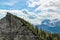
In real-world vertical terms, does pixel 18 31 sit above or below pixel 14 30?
below

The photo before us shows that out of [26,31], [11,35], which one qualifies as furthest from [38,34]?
[11,35]

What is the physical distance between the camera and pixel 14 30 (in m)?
21.0

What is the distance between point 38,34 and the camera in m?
21.2

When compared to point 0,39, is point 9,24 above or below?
above

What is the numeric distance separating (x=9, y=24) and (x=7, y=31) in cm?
91

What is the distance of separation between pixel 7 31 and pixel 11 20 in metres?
1.55

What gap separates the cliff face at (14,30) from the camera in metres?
20.7

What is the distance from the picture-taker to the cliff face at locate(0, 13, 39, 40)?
2066 cm

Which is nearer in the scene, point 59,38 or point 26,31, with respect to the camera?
point 26,31

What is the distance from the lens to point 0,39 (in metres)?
20.8

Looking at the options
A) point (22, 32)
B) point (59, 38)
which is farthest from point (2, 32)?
point (59, 38)

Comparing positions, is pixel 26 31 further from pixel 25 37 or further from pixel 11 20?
pixel 11 20

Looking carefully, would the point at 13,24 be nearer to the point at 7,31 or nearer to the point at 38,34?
the point at 7,31

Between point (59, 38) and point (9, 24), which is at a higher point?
point (9, 24)
